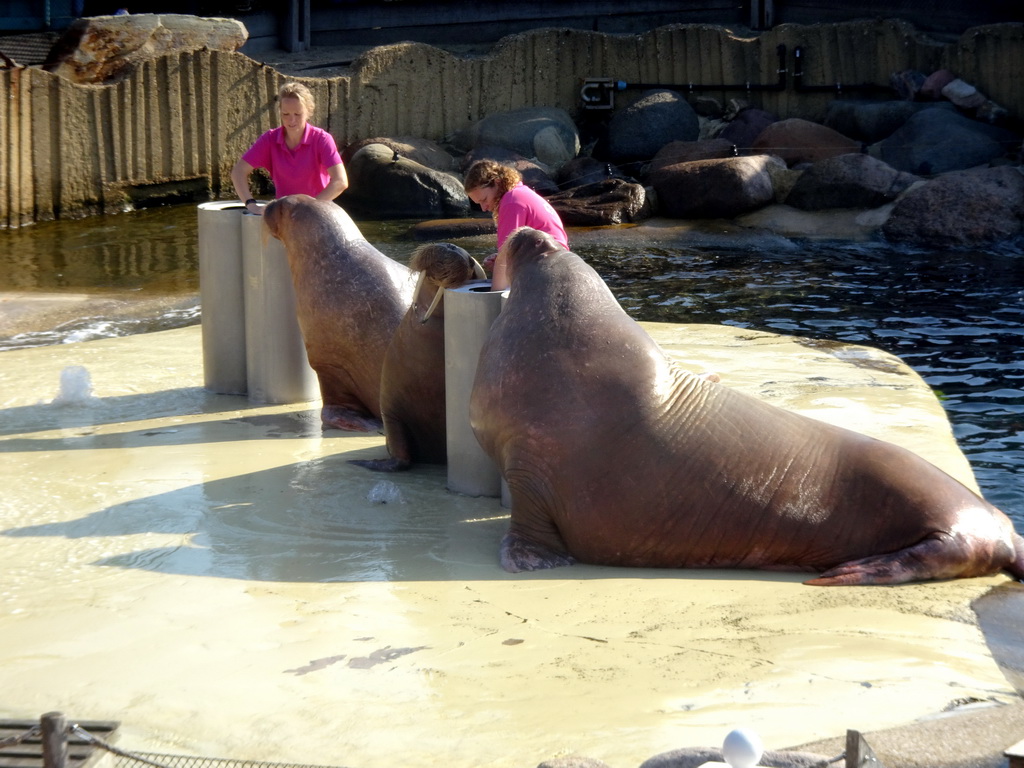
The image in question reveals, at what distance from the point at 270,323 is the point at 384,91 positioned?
1102 centimetres

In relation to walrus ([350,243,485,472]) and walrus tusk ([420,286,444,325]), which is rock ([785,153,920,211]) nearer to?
walrus ([350,243,485,472])

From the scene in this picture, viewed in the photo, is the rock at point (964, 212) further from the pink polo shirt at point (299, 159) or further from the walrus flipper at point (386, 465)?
the walrus flipper at point (386, 465)

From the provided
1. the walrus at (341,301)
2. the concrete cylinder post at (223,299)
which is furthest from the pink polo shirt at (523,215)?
the concrete cylinder post at (223,299)

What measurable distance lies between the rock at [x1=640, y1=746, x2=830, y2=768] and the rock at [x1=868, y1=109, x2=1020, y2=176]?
40.4 feet

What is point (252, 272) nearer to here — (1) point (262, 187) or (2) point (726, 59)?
(1) point (262, 187)

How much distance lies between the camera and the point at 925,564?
363 cm

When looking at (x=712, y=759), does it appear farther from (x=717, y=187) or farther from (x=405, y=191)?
(x=405, y=191)

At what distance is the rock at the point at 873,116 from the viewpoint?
14.9 metres

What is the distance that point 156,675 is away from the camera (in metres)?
2.98

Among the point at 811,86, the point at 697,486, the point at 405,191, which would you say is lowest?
the point at 697,486

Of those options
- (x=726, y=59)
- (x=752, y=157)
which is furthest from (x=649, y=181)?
(x=726, y=59)

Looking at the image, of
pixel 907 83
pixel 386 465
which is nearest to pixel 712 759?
pixel 386 465

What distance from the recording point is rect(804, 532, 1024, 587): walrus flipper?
362 centimetres

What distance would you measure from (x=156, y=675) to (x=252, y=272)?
3.17 metres
